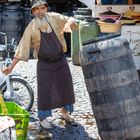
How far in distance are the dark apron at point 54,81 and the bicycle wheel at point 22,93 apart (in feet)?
2.42

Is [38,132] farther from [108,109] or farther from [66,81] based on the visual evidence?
[108,109]

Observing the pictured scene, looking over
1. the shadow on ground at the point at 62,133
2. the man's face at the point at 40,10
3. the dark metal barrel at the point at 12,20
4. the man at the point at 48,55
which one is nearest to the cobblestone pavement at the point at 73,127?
the shadow on ground at the point at 62,133

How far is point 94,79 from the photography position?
5.60 metres

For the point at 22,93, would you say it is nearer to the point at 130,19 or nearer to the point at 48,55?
the point at 48,55

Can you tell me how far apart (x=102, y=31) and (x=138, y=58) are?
1.03 meters

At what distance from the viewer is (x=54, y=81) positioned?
670 centimetres

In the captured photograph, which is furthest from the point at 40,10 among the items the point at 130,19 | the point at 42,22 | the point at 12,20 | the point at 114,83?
the point at 12,20

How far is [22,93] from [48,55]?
121 centimetres

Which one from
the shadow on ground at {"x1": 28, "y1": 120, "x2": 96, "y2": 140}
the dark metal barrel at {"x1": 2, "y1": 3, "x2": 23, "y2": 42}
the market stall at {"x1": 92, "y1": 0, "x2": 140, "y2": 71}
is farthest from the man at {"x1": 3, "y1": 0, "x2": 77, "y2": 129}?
the dark metal barrel at {"x1": 2, "y1": 3, "x2": 23, "y2": 42}

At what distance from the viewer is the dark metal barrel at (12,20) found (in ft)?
47.6

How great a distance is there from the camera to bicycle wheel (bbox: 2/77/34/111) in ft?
24.3

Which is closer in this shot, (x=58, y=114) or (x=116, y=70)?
(x=116, y=70)

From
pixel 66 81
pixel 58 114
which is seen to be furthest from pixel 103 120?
pixel 58 114

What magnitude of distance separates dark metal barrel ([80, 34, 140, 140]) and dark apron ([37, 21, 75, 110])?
39.3 inches
